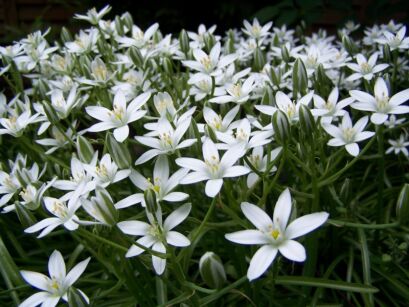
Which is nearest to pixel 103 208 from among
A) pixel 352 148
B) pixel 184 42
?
pixel 352 148

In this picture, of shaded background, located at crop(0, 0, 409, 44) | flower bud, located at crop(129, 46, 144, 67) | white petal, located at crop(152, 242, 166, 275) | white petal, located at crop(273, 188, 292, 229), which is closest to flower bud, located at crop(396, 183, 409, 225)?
white petal, located at crop(273, 188, 292, 229)

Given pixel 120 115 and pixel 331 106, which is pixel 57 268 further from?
pixel 331 106

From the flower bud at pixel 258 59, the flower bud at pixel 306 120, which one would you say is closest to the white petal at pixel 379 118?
the flower bud at pixel 306 120

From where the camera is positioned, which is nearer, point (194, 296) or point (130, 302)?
point (194, 296)

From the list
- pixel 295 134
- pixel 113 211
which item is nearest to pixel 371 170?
pixel 295 134

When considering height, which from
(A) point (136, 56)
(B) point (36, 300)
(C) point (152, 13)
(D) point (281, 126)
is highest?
(C) point (152, 13)

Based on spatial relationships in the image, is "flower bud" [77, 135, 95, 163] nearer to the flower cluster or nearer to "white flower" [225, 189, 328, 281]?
the flower cluster

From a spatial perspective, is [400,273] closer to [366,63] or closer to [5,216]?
[366,63]

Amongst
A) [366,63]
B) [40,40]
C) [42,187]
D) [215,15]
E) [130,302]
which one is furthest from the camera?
[215,15]
